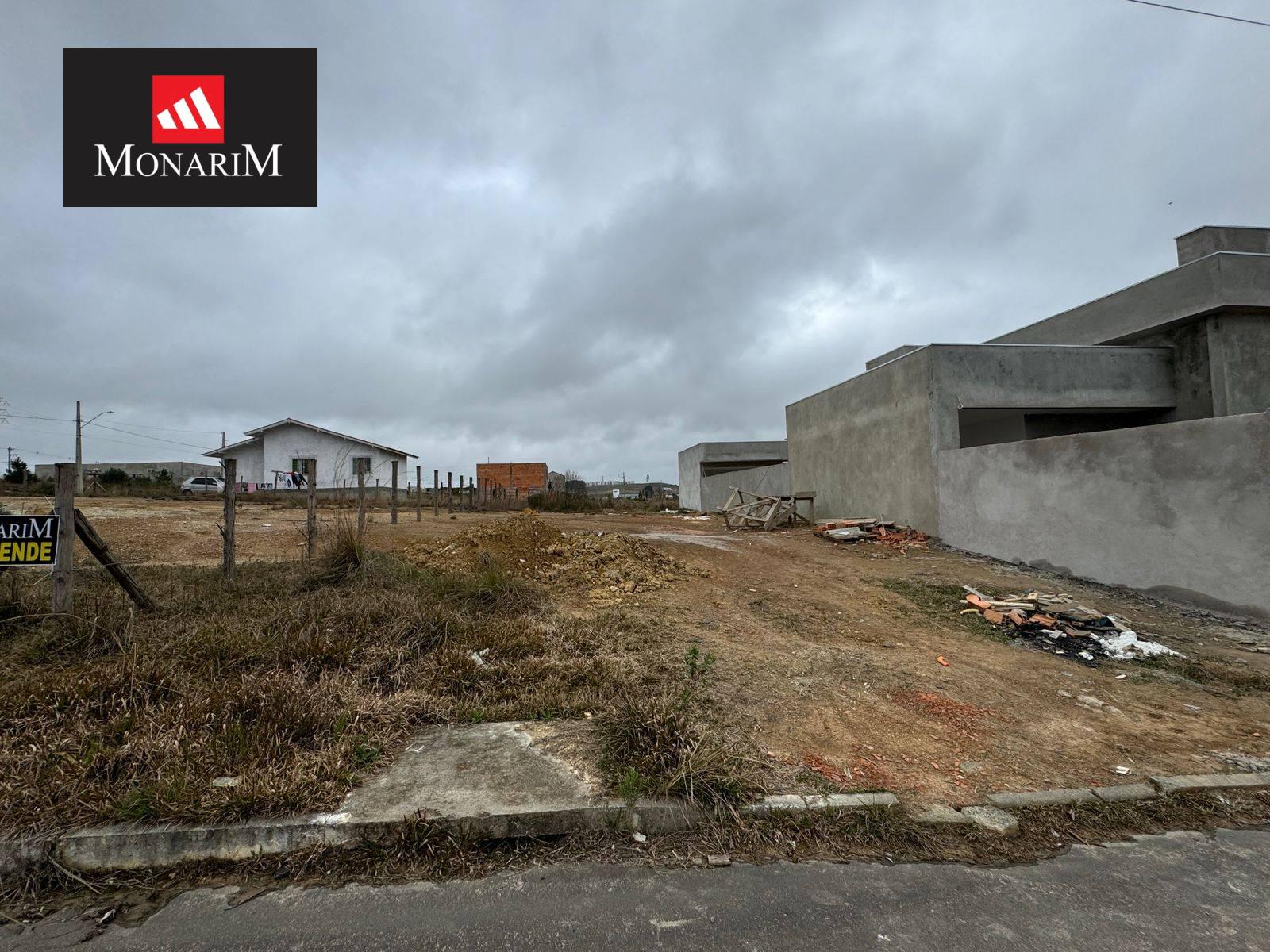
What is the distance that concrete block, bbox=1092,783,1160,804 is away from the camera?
2726 mm

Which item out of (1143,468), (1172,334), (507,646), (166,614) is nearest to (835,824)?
(507,646)

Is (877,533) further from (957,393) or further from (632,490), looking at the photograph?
(632,490)

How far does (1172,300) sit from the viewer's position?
445 inches

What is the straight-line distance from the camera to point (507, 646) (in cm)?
429

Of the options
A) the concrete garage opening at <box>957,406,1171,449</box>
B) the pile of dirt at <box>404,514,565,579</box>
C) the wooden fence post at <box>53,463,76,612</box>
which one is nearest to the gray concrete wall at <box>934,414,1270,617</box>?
the concrete garage opening at <box>957,406,1171,449</box>

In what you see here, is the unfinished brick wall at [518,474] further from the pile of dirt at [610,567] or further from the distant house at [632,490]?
the pile of dirt at [610,567]

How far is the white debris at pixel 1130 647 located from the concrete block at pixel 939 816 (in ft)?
13.3

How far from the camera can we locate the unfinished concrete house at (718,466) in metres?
26.6

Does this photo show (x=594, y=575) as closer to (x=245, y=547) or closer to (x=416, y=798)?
(x=416, y=798)

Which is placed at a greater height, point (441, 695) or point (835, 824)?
point (441, 695)

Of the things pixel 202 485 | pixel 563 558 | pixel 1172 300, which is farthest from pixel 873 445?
pixel 202 485

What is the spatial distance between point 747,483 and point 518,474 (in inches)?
776

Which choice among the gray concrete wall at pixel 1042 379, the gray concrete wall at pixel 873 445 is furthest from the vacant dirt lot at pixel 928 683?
the gray concrete wall at pixel 1042 379

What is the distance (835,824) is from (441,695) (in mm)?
2407
